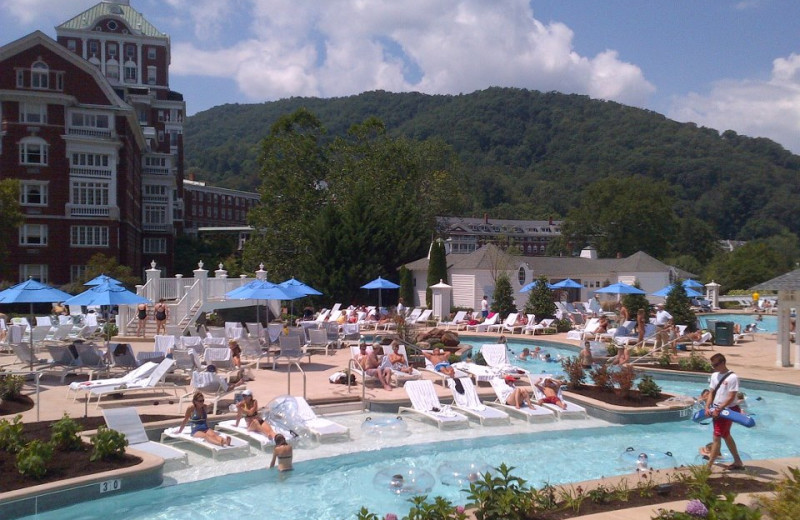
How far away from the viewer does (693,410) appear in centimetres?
1350

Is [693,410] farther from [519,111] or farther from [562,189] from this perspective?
[519,111]

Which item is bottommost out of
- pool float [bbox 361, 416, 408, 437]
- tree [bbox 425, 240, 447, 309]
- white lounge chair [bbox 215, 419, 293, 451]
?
pool float [bbox 361, 416, 408, 437]

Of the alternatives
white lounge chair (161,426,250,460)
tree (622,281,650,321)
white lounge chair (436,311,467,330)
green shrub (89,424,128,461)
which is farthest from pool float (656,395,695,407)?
white lounge chair (436,311,467,330)

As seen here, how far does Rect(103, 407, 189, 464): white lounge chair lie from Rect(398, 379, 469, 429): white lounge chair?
14.0ft

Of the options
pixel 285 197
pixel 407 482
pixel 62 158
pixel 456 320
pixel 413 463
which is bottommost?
pixel 413 463

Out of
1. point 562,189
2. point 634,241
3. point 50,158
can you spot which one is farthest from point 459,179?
point 562,189

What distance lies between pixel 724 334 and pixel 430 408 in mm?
15541

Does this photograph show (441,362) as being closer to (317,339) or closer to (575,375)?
(575,375)

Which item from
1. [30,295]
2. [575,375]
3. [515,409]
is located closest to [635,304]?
[575,375]

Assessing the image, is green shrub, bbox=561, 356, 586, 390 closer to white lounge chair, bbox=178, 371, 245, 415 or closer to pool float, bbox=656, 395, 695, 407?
pool float, bbox=656, 395, 695, 407

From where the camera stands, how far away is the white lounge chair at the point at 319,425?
36.3ft

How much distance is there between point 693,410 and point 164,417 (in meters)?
9.55

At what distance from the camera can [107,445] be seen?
894 centimetres

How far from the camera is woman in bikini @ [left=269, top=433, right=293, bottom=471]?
31.7 feet
